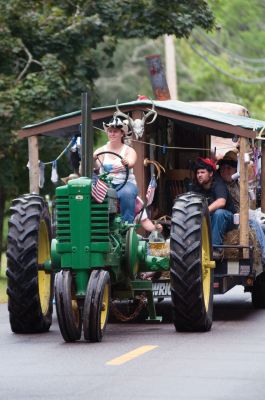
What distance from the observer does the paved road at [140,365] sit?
1062 cm

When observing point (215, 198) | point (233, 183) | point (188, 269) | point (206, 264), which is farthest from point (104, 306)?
point (233, 183)

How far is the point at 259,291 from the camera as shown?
18672mm

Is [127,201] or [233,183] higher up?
[233,183]

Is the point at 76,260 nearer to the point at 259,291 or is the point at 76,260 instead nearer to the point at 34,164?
the point at 34,164

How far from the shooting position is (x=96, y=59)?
29.3 meters

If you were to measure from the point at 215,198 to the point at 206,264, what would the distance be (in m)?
Result: 2.07

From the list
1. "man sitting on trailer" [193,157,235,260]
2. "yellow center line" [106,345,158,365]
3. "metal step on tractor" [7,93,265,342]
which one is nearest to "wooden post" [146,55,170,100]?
"man sitting on trailer" [193,157,235,260]

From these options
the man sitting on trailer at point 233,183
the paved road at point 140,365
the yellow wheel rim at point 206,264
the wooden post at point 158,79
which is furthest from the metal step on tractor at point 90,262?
the wooden post at point 158,79

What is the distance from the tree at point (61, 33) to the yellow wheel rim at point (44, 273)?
1077 centimetres

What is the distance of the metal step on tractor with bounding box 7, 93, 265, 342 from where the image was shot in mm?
13992

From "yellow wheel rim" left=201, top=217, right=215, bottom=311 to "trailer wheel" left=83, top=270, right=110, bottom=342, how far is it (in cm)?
168

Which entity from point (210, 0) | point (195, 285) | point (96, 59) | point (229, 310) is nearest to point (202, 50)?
point (210, 0)

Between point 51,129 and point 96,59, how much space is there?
467 inches

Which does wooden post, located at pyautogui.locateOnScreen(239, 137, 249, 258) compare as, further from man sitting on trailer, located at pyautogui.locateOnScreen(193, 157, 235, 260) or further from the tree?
the tree
